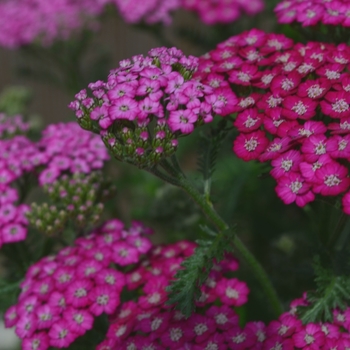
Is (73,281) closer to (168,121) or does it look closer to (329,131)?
(168,121)

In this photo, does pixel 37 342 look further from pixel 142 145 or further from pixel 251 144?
pixel 251 144

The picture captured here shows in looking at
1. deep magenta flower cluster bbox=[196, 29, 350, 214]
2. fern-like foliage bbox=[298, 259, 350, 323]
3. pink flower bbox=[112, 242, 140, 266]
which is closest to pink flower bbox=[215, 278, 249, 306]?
fern-like foliage bbox=[298, 259, 350, 323]

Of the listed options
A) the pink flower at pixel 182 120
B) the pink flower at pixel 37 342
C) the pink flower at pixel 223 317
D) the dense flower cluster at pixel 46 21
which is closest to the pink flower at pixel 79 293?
the pink flower at pixel 37 342

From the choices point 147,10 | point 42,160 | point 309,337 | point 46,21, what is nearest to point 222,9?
point 147,10

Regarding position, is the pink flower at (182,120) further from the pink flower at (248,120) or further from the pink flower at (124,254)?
the pink flower at (124,254)

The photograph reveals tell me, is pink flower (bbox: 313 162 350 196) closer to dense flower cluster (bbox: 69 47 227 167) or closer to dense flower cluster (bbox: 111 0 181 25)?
dense flower cluster (bbox: 69 47 227 167)
